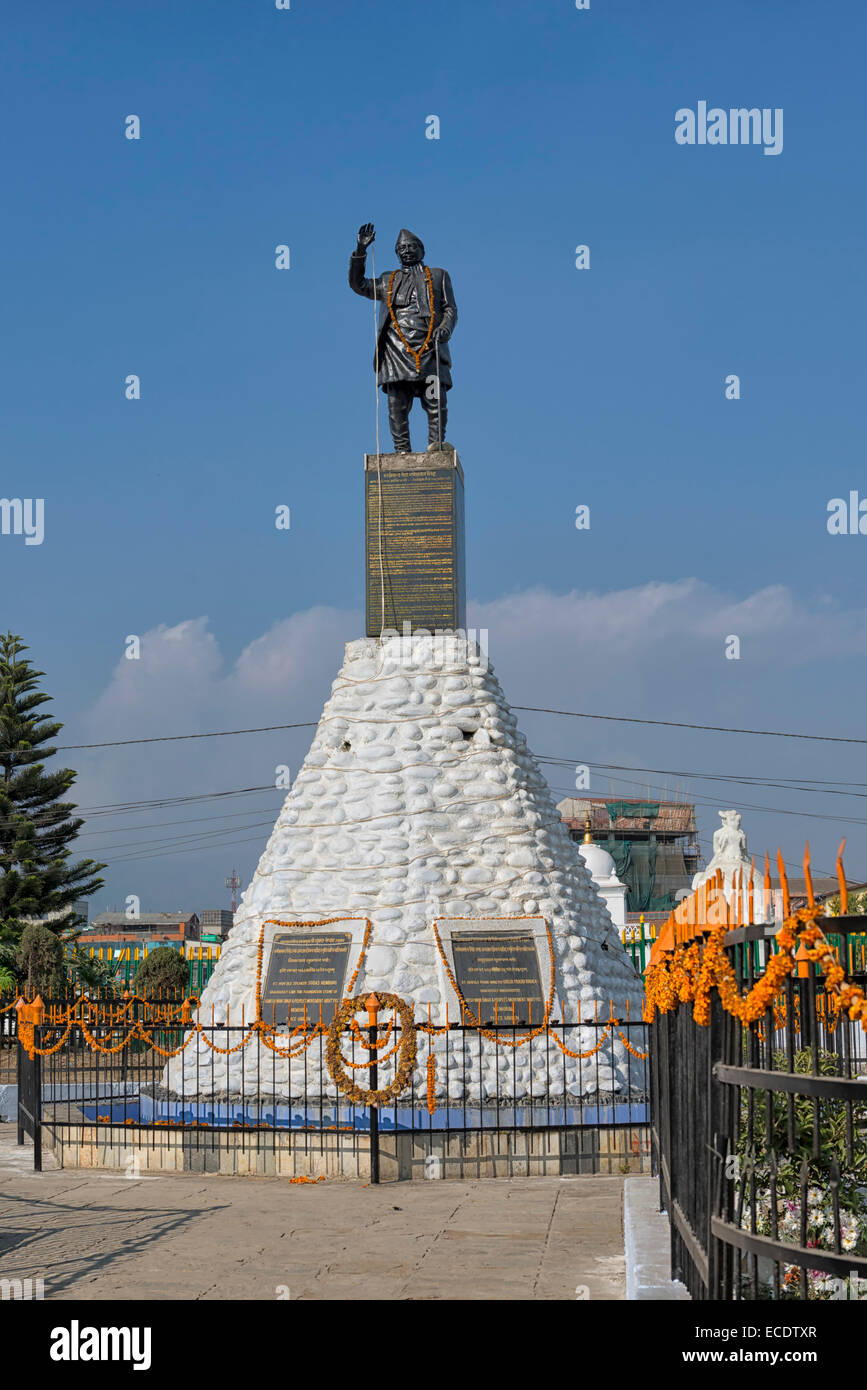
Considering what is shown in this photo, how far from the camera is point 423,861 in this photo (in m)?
13.7

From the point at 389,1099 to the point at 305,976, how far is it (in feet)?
7.66

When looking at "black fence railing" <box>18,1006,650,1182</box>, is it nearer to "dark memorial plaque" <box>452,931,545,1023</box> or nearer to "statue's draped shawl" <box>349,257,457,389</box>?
"dark memorial plaque" <box>452,931,545,1023</box>

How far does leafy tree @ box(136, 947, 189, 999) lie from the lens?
23.9 m

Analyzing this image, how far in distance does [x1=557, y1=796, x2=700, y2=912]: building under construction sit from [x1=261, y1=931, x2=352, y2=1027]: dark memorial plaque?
47.8m

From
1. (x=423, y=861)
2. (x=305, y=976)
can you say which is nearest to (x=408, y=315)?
(x=423, y=861)

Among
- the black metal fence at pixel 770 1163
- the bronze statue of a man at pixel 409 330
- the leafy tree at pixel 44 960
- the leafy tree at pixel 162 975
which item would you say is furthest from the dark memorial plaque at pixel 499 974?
the leafy tree at pixel 162 975

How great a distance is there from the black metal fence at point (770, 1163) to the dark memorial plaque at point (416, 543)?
1061cm

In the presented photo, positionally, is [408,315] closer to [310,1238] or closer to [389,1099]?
[389,1099]

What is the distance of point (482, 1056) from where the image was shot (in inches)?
486

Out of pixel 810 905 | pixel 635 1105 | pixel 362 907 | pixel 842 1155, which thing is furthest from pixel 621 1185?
pixel 810 905

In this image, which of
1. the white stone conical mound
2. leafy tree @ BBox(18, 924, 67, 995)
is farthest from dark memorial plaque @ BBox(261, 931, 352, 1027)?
leafy tree @ BBox(18, 924, 67, 995)

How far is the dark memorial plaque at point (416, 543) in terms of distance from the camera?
15461mm
